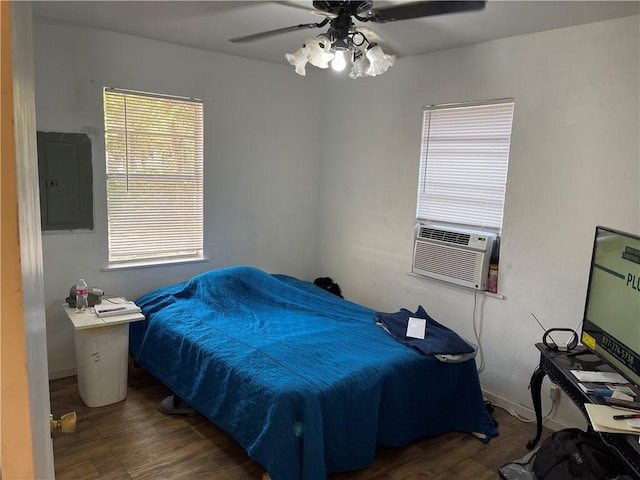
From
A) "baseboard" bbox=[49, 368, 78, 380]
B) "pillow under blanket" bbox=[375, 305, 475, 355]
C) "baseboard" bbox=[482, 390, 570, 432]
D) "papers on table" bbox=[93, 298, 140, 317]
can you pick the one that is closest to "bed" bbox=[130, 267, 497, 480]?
"pillow under blanket" bbox=[375, 305, 475, 355]

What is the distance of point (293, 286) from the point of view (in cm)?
408

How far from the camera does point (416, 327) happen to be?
120 inches

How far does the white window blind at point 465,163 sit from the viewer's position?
10.5ft

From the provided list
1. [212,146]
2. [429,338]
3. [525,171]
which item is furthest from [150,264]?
[525,171]

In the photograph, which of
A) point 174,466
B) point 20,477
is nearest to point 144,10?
point 174,466

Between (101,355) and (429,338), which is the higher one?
(429,338)

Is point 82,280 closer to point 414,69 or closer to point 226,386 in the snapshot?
point 226,386

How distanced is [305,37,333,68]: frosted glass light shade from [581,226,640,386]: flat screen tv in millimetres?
1642

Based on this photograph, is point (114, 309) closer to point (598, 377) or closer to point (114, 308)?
point (114, 308)

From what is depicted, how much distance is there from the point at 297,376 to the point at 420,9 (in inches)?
72.9

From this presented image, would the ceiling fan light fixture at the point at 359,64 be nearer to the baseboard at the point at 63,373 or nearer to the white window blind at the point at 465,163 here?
the white window blind at the point at 465,163

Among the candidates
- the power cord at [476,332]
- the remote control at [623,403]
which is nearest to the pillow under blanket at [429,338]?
the power cord at [476,332]

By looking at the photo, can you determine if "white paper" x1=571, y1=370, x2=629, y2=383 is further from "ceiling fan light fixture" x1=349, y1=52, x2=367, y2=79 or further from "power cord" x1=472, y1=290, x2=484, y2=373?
"ceiling fan light fixture" x1=349, y1=52, x2=367, y2=79

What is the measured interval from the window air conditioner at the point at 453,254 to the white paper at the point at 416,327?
518 mm
